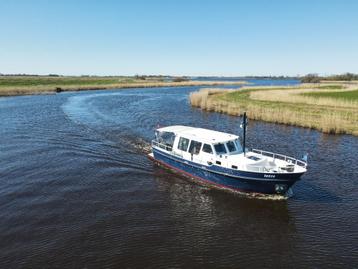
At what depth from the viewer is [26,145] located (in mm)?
28672

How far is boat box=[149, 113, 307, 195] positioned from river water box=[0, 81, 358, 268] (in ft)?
2.63

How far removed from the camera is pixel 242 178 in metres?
17.8

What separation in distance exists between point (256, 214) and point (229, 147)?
17.4 feet

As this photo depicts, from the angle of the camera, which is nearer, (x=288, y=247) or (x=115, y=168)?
(x=288, y=247)

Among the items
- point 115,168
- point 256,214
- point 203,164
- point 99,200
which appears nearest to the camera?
point 256,214

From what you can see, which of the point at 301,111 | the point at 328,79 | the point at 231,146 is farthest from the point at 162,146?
the point at 328,79

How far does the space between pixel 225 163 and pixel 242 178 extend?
1399mm

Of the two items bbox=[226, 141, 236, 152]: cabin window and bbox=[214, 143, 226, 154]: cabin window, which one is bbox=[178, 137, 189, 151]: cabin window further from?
bbox=[226, 141, 236, 152]: cabin window

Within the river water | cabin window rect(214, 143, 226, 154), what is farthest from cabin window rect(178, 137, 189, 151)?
cabin window rect(214, 143, 226, 154)

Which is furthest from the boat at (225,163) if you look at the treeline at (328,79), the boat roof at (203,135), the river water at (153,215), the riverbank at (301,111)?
the treeline at (328,79)

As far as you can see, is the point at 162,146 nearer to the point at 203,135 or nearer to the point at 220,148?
the point at 203,135

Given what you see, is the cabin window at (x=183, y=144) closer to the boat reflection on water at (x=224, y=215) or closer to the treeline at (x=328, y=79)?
the boat reflection on water at (x=224, y=215)

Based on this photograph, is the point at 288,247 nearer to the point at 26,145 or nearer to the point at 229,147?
the point at 229,147

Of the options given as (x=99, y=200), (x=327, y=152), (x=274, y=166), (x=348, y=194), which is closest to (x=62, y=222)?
(x=99, y=200)
